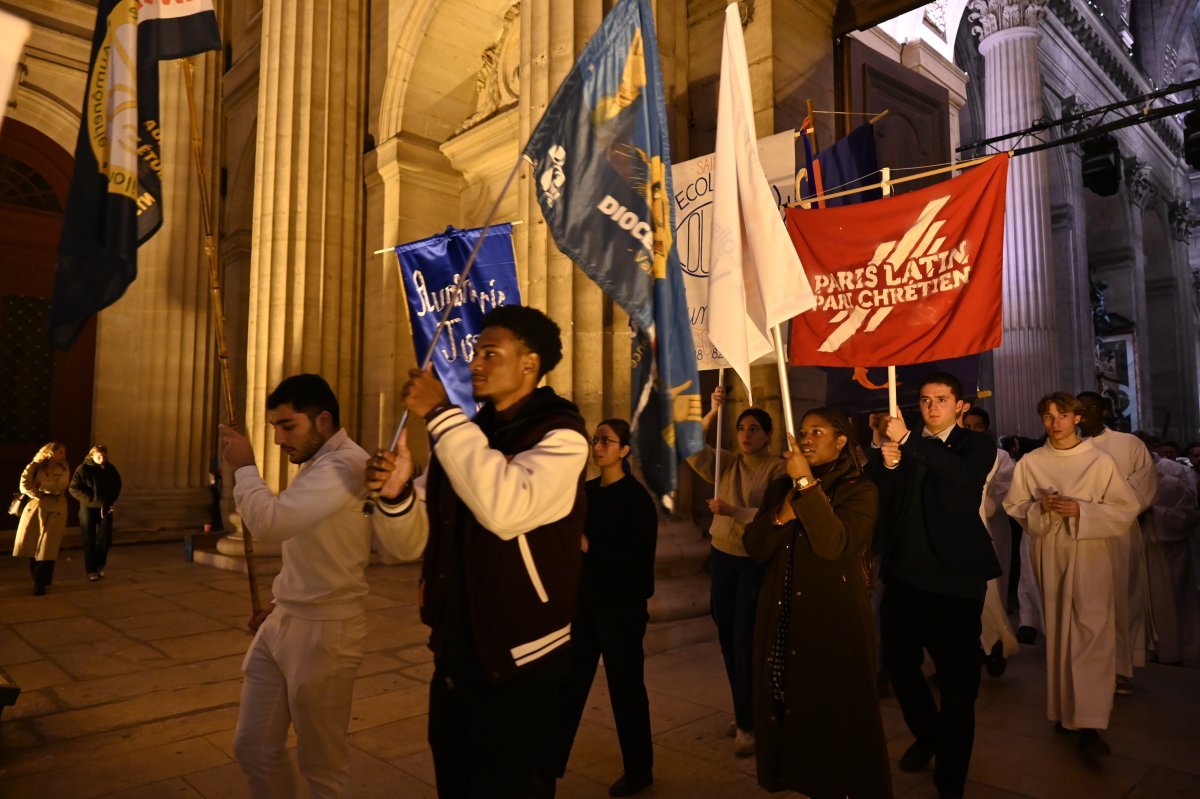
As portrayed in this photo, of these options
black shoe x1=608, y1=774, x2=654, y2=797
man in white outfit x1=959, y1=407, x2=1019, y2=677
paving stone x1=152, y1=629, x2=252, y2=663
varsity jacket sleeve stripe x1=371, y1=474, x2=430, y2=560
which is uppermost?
varsity jacket sleeve stripe x1=371, y1=474, x2=430, y2=560

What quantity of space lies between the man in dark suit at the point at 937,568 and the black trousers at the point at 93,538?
29.4ft

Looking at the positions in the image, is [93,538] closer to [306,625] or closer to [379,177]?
[379,177]

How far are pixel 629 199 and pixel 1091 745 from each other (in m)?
3.53

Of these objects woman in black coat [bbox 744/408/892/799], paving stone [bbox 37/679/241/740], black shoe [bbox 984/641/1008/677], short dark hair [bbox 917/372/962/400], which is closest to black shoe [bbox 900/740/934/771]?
woman in black coat [bbox 744/408/892/799]

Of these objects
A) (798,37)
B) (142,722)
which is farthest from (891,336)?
(142,722)

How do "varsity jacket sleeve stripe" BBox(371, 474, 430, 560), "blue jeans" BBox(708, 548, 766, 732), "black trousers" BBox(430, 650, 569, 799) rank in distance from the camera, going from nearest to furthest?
"black trousers" BBox(430, 650, 569, 799), "varsity jacket sleeve stripe" BBox(371, 474, 430, 560), "blue jeans" BBox(708, 548, 766, 732)

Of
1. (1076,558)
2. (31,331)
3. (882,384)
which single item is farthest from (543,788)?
(31,331)

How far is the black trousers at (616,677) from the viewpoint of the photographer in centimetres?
333

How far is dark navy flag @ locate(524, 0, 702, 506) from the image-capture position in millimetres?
2953

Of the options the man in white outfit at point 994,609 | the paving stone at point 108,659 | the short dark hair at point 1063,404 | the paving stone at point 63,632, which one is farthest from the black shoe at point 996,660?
the paving stone at point 63,632

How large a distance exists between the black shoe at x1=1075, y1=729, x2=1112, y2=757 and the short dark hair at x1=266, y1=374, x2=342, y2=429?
3.89m

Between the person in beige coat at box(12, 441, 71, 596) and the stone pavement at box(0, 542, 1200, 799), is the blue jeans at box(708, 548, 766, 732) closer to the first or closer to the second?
the stone pavement at box(0, 542, 1200, 799)

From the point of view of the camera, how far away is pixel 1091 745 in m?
3.86

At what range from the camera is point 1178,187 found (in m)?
29.3
